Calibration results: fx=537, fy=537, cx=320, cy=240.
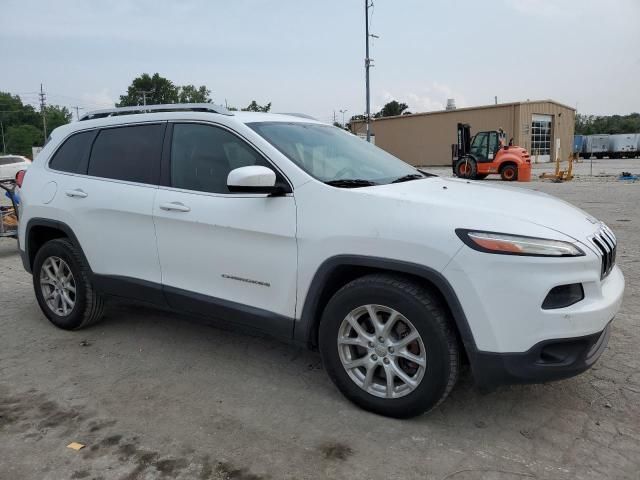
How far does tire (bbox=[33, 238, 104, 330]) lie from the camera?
4445 millimetres

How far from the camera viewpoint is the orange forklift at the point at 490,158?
2194cm

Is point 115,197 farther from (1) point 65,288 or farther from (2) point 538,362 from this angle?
(2) point 538,362

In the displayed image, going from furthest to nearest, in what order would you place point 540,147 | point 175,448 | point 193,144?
1. point 540,147
2. point 193,144
3. point 175,448

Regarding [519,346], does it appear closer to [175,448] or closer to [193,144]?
[175,448]

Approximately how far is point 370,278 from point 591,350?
119 centimetres

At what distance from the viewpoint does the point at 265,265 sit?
3322 millimetres

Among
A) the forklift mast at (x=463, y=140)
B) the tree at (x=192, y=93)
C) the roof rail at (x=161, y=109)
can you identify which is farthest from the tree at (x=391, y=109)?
the roof rail at (x=161, y=109)

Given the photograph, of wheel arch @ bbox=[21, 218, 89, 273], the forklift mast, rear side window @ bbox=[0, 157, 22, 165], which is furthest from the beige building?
wheel arch @ bbox=[21, 218, 89, 273]

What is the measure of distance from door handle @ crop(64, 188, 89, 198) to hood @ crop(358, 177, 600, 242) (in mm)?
2447

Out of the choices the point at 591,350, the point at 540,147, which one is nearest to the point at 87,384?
the point at 591,350

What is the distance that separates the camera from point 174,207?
3709 mm

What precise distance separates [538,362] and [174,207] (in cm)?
248

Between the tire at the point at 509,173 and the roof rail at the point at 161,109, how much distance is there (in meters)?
20.0

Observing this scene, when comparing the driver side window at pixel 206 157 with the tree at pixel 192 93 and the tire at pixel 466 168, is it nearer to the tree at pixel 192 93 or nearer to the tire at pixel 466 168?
the tire at pixel 466 168
